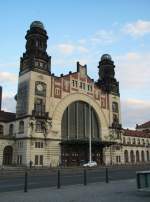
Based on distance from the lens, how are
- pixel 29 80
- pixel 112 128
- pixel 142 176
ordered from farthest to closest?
1. pixel 112 128
2. pixel 29 80
3. pixel 142 176

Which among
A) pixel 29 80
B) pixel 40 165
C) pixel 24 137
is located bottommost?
pixel 40 165

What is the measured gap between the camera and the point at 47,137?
216 feet

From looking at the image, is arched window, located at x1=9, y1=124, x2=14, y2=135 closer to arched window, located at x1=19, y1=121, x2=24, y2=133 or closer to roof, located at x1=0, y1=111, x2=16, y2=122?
roof, located at x1=0, y1=111, x2=16, y2=122

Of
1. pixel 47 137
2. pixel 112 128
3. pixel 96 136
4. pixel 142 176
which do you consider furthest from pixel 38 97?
pixel 142 176

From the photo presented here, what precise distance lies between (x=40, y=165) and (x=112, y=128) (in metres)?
28.7

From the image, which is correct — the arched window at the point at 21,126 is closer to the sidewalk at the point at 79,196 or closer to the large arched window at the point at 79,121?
the large arched window at the point at 79,121

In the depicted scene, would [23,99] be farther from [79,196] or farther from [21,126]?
[79,196]

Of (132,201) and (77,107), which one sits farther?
(77,107)

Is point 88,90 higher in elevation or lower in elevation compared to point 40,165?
higher

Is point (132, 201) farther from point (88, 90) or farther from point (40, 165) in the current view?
point (88, 90)

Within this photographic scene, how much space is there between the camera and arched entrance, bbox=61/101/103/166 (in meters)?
69.5

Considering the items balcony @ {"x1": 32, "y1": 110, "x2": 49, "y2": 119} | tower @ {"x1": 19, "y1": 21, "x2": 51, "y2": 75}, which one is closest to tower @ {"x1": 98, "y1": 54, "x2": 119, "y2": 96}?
tower @ {"x1": 19, "y1": 21, "x2": 51, "y2": 75}

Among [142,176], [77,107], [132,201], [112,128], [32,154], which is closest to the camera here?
[132,201]

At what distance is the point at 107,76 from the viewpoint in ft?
297
